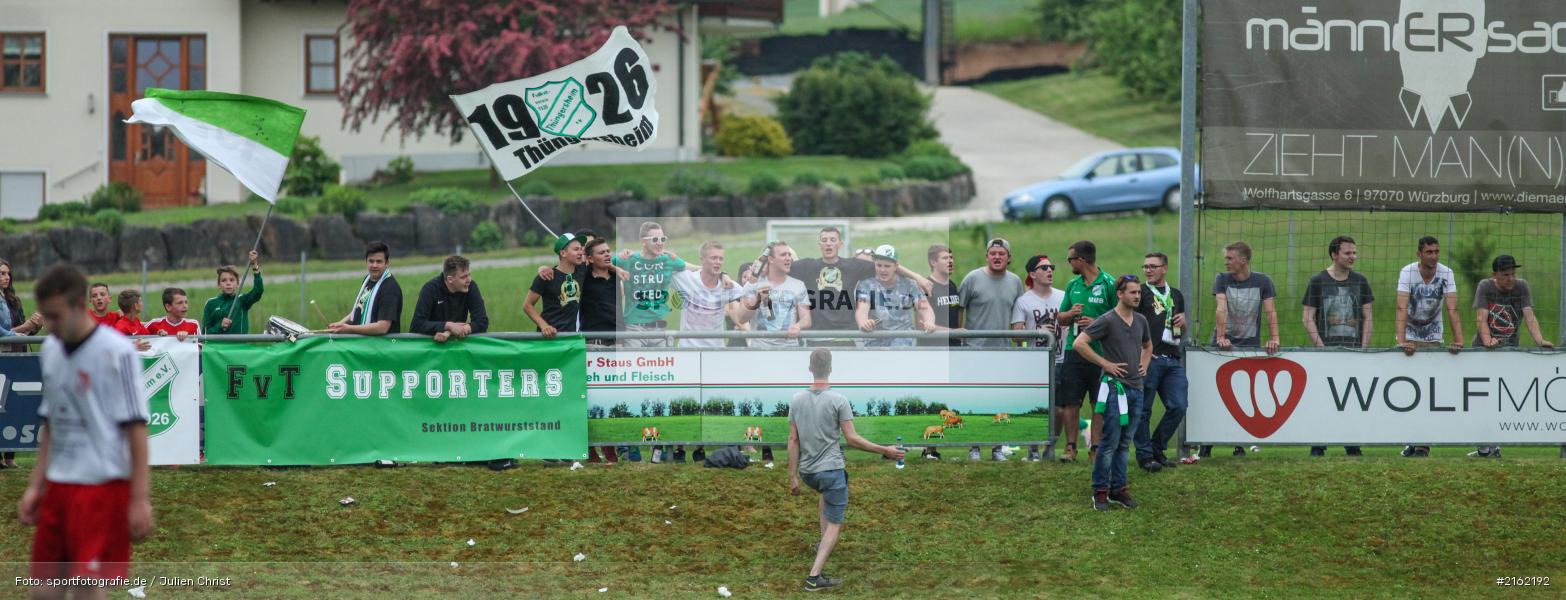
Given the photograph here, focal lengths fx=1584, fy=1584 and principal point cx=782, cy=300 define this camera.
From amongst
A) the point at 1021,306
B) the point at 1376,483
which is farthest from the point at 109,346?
the point at 1376,483

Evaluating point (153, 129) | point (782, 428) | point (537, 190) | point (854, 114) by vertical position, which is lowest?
point (782, 428)

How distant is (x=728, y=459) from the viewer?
13.2 meters

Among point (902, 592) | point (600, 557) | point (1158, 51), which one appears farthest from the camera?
point (1158, 51)

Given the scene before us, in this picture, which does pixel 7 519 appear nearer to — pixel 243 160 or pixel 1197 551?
pixel 243 160

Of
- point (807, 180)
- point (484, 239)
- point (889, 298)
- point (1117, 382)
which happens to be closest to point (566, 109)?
point (889, 298)

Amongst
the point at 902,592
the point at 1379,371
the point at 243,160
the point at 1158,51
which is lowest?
the point at 902,592

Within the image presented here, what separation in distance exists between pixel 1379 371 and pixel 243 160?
9.82m

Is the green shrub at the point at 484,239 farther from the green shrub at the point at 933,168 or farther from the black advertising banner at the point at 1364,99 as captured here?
the black advertising banner at the point at 1364,99

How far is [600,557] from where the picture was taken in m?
11.5

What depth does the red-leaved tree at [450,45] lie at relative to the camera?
104ft

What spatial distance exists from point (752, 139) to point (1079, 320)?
2683 cm

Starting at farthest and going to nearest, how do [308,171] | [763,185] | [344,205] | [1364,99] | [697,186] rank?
[308,171] < [763,185] < [697,186] < [344,205] < [1364,99]

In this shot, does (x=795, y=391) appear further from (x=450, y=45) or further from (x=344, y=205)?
(x=450, y=45)

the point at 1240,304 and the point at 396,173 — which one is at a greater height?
the point at 396,173
